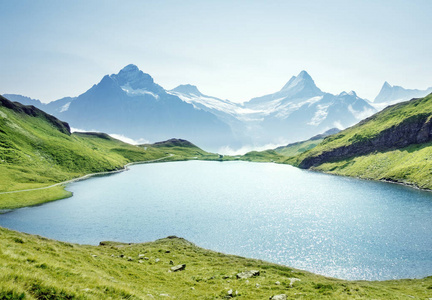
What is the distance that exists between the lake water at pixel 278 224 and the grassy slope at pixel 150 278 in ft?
33.7

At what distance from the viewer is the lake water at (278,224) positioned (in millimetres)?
52944

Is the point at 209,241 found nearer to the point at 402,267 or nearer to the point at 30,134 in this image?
the point at 402,267

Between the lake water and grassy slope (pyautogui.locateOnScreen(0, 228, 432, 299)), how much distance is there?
10.3 m

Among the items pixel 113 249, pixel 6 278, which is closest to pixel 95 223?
pixel 113 249

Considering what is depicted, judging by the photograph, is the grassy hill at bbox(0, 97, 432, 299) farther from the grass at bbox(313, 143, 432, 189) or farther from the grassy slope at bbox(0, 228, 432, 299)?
the grass at bbox(313, 143, 432, 189)

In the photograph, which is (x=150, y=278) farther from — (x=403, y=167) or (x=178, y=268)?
(x=403, y=167)

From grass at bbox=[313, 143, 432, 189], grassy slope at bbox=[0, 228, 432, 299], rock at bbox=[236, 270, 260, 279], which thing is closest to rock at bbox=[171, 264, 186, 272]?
grassy slope at bbox=[0, 228, 432, 299]

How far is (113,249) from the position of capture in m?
50.6

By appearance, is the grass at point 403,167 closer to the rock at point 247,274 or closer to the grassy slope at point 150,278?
the grassy slope at point 150,278

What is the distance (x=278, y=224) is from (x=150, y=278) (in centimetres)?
5129

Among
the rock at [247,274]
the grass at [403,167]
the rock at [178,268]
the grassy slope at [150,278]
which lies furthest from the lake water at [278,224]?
the rock at [178,268]

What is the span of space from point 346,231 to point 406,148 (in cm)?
16067

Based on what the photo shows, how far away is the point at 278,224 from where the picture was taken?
75750 mm

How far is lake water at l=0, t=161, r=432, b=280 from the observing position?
52.9 m
